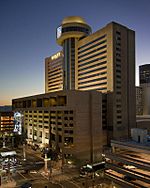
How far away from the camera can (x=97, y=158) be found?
102 m

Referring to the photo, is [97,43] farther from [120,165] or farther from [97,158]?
[120,165]

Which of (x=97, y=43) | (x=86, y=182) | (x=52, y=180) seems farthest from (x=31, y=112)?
(x=86, y=182)

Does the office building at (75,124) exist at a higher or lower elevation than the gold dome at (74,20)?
lower

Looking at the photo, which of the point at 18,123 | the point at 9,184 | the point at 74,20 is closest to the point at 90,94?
the point at 9,184

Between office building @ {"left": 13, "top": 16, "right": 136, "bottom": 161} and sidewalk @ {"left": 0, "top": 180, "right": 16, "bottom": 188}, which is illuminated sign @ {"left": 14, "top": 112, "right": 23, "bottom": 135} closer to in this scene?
office building @ {"left": 13, "top": 16, "right": 136, "bottom": 161}

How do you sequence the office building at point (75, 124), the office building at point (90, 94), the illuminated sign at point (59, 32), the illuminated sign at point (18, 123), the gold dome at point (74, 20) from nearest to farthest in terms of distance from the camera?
the office building at point (75, 124) < the office building at point (90, 94) < the illuminated sign at point (18, 123) < the gold dome at point (74, 20) < the illuminated sign at point (59, 32)

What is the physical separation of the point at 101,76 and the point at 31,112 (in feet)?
160

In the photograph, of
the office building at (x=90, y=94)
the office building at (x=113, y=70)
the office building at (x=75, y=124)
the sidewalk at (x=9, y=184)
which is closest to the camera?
the sidewalk at (x=9, y=184)

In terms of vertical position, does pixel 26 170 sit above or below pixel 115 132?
below

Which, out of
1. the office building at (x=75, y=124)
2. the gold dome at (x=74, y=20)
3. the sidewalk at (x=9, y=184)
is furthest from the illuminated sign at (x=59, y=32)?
the sidewalk at (x=9, y=184)

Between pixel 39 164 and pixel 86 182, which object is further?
pixel 39 164

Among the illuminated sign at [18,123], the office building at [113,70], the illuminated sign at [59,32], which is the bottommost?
the illuminated sign at [18,123]

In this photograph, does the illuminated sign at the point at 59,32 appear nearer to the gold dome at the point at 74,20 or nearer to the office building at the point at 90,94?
the office building at the point at 90,94

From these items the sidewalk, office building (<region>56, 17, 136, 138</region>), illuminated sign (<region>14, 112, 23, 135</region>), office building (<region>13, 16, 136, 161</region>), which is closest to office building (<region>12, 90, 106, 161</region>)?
office building (<region>13, 16, 136, 161</region>)
